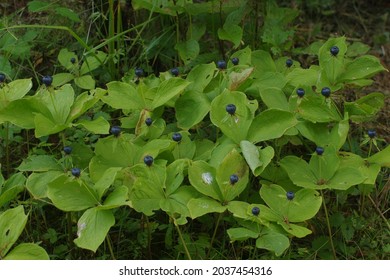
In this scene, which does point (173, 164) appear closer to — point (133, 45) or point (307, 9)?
point (133, 45)

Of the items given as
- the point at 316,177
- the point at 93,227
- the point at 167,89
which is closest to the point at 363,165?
the point at 316,177

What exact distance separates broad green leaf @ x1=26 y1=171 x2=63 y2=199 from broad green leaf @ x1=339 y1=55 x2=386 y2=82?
1.07 m

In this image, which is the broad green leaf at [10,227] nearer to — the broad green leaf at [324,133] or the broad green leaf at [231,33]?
the broad green leaf at [324,133]

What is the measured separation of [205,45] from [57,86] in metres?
0.72

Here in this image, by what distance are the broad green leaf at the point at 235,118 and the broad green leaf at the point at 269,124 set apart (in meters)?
0.03

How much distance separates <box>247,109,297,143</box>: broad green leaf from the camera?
7.65 feet

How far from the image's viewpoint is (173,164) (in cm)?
228

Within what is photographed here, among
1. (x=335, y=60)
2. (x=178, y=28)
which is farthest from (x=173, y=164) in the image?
(x=178, y=28)

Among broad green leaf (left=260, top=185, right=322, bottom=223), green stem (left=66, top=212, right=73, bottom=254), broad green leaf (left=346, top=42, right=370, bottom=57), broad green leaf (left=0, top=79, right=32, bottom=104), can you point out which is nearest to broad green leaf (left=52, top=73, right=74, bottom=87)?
broad green leaf (left=0, top=79, right=32, bottom=104)

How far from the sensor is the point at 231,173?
2.25 m

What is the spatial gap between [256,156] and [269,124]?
0.47 ft

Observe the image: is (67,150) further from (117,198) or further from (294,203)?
(294,203)

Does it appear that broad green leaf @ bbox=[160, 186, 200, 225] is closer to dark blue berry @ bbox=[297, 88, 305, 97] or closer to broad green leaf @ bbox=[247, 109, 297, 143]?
broad green leaf @ bbox=[247, 109, 297, 143]

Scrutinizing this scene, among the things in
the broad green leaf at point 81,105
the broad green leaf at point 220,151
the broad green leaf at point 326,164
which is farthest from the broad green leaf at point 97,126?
the broad green leaf at point 326,164
